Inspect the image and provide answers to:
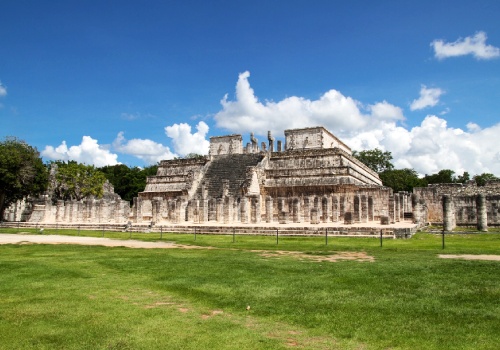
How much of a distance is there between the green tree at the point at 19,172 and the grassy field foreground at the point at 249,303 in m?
24.4

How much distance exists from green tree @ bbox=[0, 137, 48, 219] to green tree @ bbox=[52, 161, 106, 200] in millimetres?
2735

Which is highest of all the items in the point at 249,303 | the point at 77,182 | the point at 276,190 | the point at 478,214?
the point at 77,182

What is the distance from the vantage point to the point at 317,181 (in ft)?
105

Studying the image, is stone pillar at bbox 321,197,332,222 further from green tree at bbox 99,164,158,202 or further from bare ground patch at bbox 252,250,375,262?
green tree at bbox 99,164,158,202

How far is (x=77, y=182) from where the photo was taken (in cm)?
4147

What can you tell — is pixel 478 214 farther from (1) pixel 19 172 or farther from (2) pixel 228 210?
(1) pixel 19 172

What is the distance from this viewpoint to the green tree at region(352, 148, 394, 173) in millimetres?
64062

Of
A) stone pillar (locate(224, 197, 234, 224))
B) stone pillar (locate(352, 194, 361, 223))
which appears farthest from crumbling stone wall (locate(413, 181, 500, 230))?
stone pillar (locate(224, 197, 234, 224))

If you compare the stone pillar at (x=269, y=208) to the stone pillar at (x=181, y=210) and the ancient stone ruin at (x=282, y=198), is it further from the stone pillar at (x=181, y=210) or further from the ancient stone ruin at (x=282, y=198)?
the stone pillar at (x=181, y=210)

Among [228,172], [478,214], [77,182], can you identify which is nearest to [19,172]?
[77,182]

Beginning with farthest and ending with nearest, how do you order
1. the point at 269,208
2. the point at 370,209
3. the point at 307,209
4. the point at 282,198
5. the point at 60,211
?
the point at 60,211, the point at 282,198, the point at 307,209, the point at 269,208, the point at 370,209

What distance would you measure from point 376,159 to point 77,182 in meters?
42.1

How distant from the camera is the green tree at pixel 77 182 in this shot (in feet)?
133

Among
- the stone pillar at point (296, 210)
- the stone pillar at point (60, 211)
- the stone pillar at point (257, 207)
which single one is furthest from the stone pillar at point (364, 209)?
the stone pillar at point (60, 211)
